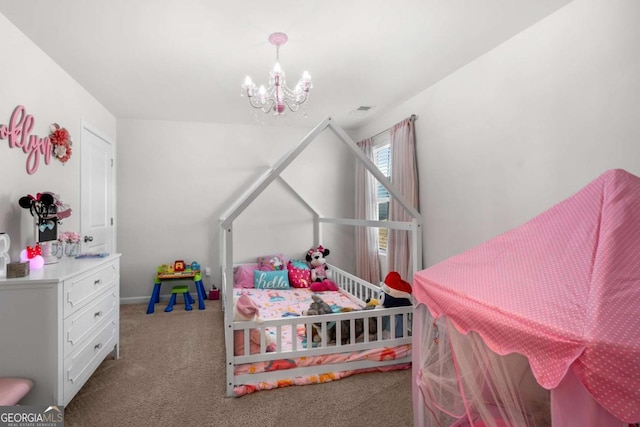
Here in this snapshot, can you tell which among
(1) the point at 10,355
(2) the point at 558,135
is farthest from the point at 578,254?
(1) the point at 10,355

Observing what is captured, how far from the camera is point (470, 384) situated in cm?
136

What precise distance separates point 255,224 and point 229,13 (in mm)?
2947

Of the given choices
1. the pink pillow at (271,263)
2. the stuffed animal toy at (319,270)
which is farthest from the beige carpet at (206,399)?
the pink pillow at (271,263)

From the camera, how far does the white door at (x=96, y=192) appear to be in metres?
3.22

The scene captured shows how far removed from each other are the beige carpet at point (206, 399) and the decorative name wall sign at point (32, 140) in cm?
156

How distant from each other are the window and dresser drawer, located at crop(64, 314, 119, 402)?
9.21 ft

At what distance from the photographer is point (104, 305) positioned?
2.37 meters

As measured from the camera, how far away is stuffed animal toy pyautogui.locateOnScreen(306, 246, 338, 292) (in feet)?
13.0

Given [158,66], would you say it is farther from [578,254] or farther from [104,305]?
[578,254]

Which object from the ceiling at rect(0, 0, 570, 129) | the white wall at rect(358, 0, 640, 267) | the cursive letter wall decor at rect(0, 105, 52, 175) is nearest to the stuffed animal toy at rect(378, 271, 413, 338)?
the white wall at rect(358, 0, 640, 267)

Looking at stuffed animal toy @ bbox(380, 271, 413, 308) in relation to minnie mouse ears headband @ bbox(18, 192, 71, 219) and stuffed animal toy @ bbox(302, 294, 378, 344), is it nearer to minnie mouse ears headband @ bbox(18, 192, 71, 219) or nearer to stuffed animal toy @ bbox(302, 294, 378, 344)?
stuffed animal toy @ bbox(302, 294, 378, 344)

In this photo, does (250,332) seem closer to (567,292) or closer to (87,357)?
(87,357)

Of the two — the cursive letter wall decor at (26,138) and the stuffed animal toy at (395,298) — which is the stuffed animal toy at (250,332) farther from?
the cursive letter wall decor at (26,138)

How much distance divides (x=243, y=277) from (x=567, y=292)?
11.8 feet
